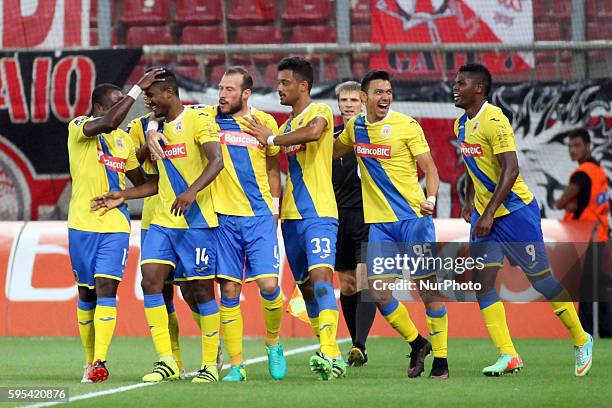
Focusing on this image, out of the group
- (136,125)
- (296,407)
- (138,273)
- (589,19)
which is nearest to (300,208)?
(136,125)

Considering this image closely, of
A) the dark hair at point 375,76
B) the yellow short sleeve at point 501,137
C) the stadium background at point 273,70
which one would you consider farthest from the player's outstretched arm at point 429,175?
the stadium background at point 273,70

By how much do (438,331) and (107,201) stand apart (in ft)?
8.73

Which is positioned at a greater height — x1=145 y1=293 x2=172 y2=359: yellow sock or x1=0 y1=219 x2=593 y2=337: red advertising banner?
x1=145 y1=293 x2=172 y2=359: yellow sock

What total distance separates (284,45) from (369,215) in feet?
17.3

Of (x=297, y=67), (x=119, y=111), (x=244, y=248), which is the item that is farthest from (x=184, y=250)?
(x=297, y=67)

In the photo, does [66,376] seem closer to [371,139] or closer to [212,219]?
[212,219]

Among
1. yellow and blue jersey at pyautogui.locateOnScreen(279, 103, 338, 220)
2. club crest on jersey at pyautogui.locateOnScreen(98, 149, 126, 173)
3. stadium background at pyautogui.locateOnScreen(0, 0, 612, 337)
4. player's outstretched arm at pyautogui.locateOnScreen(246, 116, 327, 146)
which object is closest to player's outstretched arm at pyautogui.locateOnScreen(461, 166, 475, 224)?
yellow and blue jersey at pyautogui.locateOnScreen(279, 103, 338, 220)

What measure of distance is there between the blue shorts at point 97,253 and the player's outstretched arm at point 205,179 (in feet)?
2.35

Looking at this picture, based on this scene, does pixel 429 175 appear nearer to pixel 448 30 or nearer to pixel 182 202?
pixel 182 202

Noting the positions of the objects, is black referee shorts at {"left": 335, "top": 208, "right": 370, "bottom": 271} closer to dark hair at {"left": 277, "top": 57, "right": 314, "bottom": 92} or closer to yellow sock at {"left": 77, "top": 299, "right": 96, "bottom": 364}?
dark hair at {"left": 277, "top": 57, "right": 314, "bottom": 92}

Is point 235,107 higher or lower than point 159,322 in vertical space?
higher

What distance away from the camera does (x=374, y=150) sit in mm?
9141

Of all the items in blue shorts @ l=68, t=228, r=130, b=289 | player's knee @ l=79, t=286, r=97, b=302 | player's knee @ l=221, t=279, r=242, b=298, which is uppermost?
blue shorts @ l=68, t=228, r=130, b=289

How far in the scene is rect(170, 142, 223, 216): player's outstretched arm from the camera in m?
8.23
